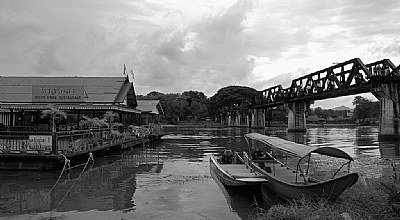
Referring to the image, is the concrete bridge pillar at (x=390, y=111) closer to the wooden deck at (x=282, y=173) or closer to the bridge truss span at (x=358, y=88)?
the bridge truss span at (x=358, y=88)

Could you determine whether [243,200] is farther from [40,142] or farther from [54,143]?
[40,142]

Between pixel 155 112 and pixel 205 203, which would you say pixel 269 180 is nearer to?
pixel 205 203

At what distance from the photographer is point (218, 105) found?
150750 mm

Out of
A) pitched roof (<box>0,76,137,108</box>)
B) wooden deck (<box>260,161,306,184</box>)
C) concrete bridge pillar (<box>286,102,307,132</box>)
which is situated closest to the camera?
wooden deck (<box>260,161,306,184</box>)

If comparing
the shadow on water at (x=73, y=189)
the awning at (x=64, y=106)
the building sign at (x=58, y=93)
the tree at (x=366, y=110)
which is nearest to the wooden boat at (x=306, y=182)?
the shadow on water at (x=73, y=189)

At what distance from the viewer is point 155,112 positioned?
57406mm

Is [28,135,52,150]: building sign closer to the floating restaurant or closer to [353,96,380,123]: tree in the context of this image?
the floating restaurant

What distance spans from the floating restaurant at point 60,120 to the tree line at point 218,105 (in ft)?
258

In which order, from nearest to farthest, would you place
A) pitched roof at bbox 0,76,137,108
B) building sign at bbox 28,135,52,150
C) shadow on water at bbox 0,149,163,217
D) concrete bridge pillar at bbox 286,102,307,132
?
1. shadow on water at bbox 0,149,163,217
2. building sign at bbox 28,135,52,150
3. pitched roof at bbox 0,76,137,108
4. concrete bridge pillar at bbox 286,102,307,132

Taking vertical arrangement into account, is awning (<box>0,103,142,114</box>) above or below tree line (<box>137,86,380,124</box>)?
below

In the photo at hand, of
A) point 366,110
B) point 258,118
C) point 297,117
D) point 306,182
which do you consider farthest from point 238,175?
point 366,110

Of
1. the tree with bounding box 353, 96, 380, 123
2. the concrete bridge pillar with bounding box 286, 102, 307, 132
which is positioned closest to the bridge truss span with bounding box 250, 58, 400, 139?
the concrete bridge pillar with bounding box 286, 102, 307, 132

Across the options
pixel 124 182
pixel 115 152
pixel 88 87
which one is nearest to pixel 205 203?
pixel 124 182

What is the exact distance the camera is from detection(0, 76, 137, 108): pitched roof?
3591 centimetres
